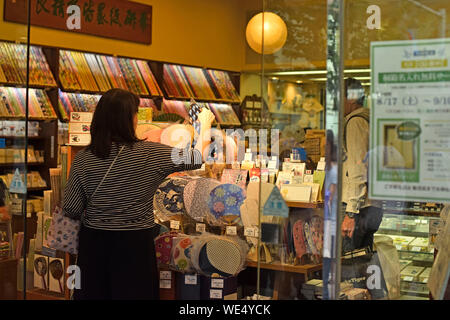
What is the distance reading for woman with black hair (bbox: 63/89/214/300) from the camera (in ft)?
10.4

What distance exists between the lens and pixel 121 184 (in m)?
3.18

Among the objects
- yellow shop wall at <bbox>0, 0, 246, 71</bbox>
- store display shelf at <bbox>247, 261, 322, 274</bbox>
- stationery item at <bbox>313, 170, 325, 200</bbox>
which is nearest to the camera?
store display shelf at <bbox>247, 261, 322, 274</bbox>

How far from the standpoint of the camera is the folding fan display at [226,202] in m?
3.74

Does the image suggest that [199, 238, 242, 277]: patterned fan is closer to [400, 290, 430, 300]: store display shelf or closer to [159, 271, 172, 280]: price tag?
[159, 271, 172, 280]: price tag

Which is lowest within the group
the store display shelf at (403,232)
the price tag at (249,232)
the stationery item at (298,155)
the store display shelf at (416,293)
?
the store display shelf at (416,293)

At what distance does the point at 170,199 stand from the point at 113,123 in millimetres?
875

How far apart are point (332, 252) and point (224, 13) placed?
6567mm

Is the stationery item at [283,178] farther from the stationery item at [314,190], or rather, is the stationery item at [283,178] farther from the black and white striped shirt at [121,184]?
the black and white striped shirt at [121,184]

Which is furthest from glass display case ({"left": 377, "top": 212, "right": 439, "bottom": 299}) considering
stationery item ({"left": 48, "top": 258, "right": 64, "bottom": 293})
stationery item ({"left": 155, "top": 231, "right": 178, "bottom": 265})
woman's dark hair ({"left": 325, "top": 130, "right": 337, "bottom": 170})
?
stationery item ({"left": 48, "top": 258, "right": 64, "bottom": 293})

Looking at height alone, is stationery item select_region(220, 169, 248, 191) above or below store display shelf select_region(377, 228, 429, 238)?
above

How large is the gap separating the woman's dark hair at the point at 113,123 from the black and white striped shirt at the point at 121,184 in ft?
0.13

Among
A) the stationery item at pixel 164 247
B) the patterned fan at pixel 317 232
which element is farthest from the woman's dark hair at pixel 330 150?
the stationery item at pixel 164 247

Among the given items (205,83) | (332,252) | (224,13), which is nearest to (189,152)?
(332,252)

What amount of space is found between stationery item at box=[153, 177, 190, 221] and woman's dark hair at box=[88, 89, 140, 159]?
2.57 feet
